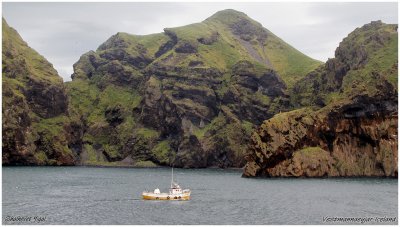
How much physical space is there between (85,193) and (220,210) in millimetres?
51262

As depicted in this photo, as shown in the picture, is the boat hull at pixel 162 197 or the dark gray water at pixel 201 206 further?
the boat hull at pixel 162 197

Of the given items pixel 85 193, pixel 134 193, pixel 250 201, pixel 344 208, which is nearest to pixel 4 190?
pixel 85 193

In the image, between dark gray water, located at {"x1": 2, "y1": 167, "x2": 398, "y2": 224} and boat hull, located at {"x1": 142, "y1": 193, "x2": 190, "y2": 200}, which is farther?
boat hull, located at {"x1": 142, "y1": 193, "x2": 190, "y2": 200}

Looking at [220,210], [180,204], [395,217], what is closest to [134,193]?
[180,204]

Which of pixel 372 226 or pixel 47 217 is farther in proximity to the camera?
pixel 47 217

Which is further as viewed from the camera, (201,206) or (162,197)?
(162,197)

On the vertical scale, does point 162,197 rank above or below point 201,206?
above

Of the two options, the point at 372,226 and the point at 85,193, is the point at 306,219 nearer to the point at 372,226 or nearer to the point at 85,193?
the point at 372,226

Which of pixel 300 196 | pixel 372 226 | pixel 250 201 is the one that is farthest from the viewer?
pixel 300 196

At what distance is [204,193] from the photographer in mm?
155500

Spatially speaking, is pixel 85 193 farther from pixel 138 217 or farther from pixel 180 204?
pixel 138 217

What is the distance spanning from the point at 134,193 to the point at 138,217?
50721 millimetres

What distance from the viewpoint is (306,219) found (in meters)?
103

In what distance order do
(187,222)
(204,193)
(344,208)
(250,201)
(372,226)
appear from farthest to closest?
(204,193) < (250,201) < (344,208) < (187,222) < (372,226)
